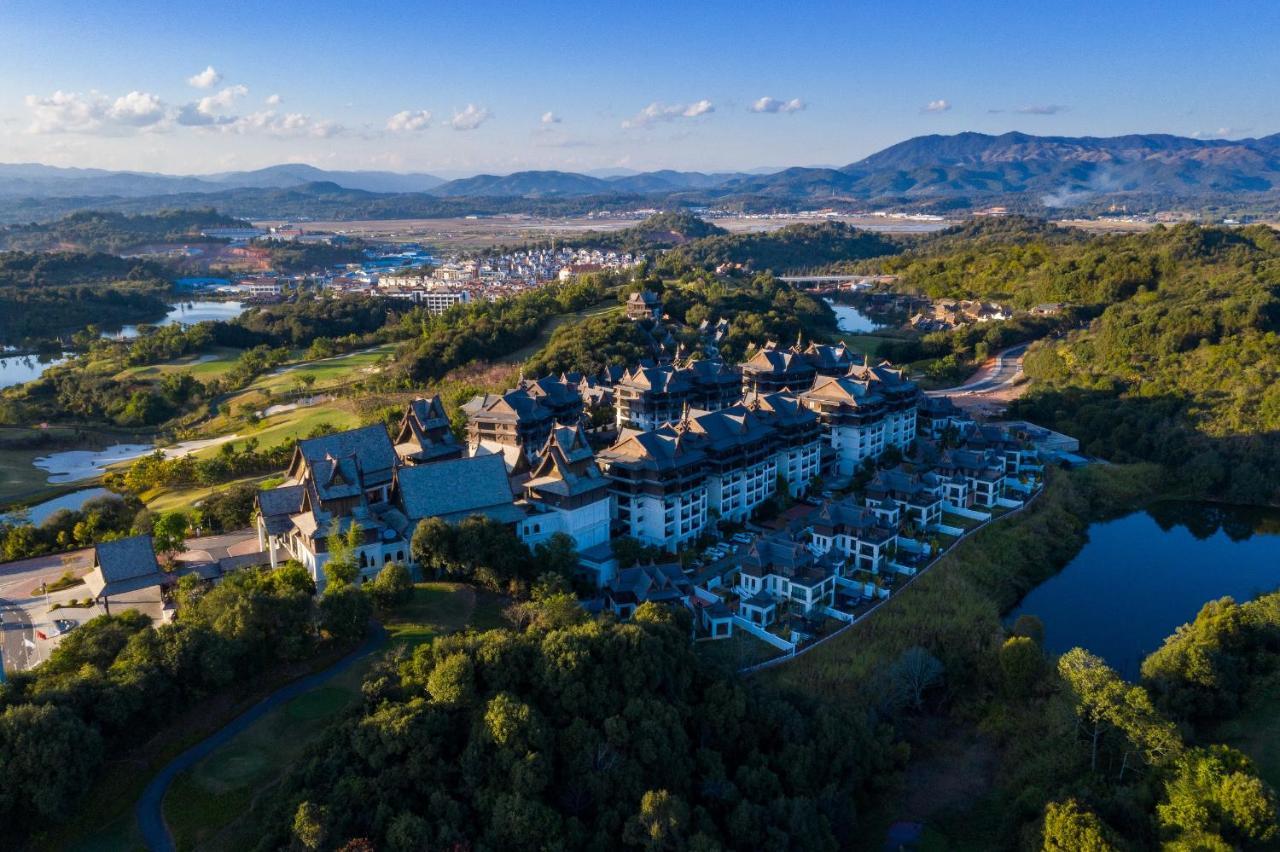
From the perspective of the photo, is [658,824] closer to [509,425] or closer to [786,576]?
[786,576]

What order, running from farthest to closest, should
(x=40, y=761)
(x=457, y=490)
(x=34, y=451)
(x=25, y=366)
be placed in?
(x=25, y=366) → (x=34, y=451) → (x=457, y=490) → (x=40, y=761)

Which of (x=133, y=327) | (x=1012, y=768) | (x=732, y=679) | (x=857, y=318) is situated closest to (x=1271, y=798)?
(x=1012, y=768)

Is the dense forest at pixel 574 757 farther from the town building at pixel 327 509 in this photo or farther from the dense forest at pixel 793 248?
the dense forest at pixel 793 248

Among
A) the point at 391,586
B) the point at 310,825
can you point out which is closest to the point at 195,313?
the point at 391,586

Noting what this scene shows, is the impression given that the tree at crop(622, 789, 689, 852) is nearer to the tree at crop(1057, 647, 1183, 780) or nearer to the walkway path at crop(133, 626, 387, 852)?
the walkway path at crop(133, 626, 387, 852)

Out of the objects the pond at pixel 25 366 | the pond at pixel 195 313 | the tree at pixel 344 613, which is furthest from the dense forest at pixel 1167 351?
the pond at pixel 195 313

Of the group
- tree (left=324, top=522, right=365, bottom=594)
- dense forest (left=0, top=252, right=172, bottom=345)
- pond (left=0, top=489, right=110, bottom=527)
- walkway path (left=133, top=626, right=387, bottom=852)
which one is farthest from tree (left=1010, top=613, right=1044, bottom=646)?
dense forest (left=0, top=252, right=172, bottom=345)
